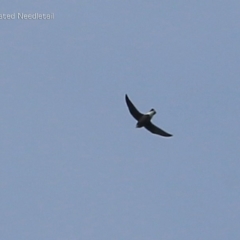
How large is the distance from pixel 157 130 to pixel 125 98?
10.9 ft

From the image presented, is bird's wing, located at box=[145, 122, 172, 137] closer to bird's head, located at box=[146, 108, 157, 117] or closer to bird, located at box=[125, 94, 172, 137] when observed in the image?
bird, located at box=[125, 94, 172, 137]

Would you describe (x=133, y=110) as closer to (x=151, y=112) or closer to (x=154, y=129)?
(x=151, y=112)

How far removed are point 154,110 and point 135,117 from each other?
1473 mm

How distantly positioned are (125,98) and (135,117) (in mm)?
1587

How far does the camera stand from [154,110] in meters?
64.2

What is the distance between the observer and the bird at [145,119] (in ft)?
210

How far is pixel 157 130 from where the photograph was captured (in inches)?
2547

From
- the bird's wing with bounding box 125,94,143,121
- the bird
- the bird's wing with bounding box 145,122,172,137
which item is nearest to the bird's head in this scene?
the bird

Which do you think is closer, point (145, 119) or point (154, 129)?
point (145, 119)

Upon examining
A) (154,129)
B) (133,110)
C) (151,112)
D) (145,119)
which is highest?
(133,110)

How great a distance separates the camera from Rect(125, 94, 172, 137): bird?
63.9 metres

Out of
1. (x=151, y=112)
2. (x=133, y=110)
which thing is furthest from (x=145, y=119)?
(x=133, y=110)

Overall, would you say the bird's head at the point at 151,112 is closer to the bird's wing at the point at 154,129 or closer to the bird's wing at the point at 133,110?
the bird's wing at the point at 133,110

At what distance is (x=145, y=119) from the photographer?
6406 cm
